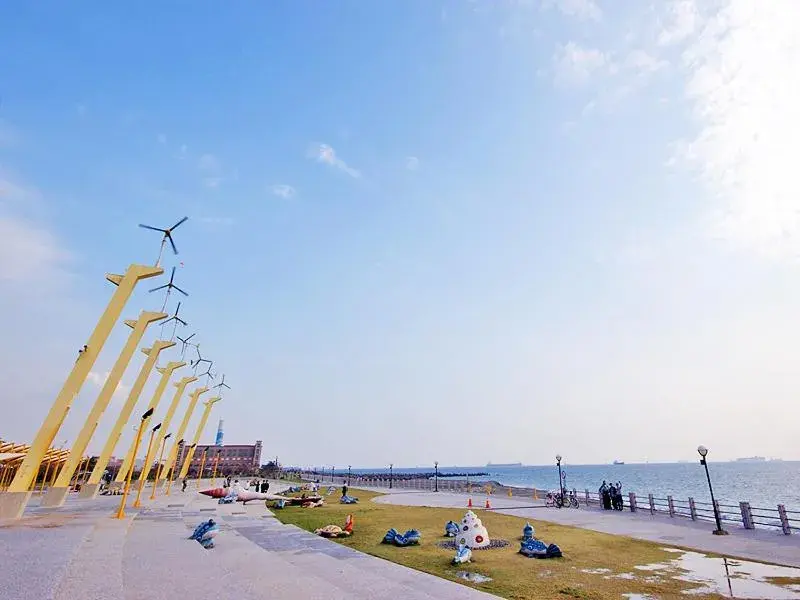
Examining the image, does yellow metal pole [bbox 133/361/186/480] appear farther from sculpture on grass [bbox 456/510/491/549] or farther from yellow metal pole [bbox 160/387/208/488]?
sculpture on grass [bbox 456/510/491/549]

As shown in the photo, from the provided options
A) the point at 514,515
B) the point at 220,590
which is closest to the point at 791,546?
the point at 514,515

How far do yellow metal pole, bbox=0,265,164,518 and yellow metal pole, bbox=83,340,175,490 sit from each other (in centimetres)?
1162

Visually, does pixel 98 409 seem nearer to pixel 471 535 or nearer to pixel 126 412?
pixel 126 412

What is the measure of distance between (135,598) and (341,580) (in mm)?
4454

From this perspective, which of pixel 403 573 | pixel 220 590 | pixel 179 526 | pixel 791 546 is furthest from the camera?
pixel 179 526

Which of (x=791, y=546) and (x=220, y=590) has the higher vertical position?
(x=791, y=546)

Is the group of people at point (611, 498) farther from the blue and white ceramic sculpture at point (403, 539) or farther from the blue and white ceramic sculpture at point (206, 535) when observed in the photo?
the blue and white ceramic sculpture at point (206, 535)

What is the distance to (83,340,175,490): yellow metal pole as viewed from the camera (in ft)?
102

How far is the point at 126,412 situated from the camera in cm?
3244

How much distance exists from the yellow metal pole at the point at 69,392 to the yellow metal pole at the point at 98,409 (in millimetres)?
→ 4142

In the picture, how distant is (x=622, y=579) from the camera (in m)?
11.4

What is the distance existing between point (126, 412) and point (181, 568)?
27537mm

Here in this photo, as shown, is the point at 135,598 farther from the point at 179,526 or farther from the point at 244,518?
the point at 244,518

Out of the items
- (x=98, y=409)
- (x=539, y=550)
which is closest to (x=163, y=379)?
(x=98, y=409)
